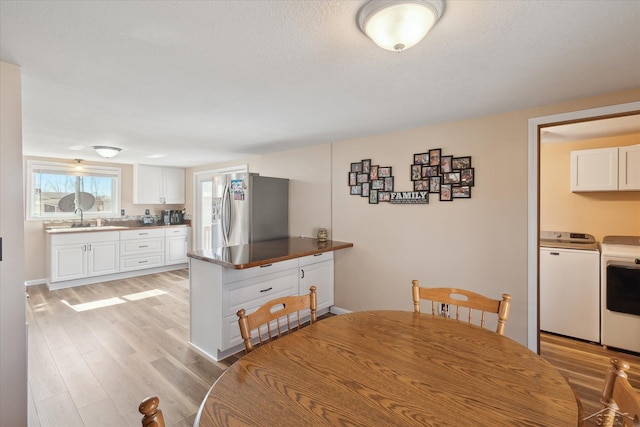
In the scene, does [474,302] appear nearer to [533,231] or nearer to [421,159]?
[533,231]

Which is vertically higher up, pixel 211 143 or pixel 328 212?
pixel 211 143

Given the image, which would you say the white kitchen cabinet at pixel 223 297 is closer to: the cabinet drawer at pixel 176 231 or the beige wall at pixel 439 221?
the beige wall at pixel 439 221

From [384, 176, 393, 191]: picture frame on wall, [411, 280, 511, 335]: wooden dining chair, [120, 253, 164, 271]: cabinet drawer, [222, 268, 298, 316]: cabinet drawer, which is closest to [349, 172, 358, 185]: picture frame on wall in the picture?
[384, 176, 393, 191]: picture frame on wall

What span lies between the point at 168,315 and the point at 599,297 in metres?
4.59

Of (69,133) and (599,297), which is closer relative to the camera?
(599,297)

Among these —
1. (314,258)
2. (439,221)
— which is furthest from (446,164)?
(314,258)

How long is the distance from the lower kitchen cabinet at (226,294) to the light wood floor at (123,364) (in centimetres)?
17

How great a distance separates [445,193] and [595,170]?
189cm

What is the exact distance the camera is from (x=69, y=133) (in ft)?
10.2

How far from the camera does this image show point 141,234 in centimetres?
532

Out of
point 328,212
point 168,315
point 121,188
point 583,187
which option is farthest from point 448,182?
point 121,188

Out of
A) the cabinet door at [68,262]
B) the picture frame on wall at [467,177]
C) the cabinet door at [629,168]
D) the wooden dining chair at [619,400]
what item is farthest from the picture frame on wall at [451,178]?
the cabinet door at [68,262]

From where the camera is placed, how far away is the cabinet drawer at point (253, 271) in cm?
243

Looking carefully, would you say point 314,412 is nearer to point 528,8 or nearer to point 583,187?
point 528,8
